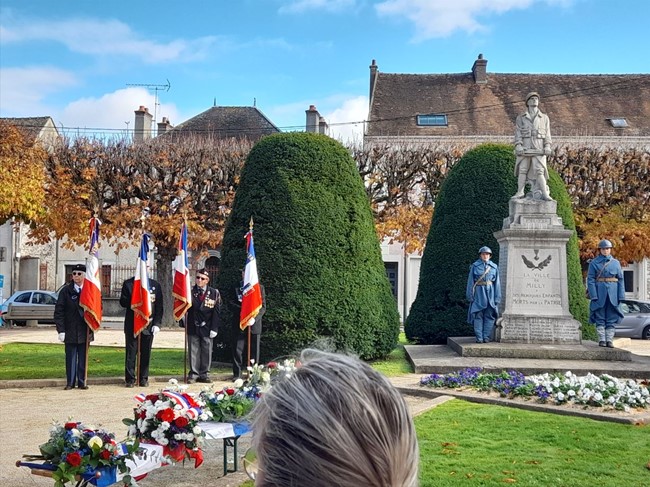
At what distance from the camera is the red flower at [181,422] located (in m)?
5.41

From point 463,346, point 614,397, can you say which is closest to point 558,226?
point 463,346

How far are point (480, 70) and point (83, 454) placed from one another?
3553 cm

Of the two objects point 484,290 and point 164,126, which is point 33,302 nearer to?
point 164,126

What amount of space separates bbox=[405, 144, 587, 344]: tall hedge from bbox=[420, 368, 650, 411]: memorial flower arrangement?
20.3 feet

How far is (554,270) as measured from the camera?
13.7m

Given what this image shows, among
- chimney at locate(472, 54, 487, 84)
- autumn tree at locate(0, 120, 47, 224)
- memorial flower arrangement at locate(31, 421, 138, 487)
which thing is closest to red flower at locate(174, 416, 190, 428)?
memorial flower arrangement at locate(31, 421, 138, 487)

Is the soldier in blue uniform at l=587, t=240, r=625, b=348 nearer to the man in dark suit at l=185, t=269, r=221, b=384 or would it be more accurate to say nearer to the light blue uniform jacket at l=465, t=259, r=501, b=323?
the light blue uniform jacket at l=465, t=259, r=501, b=323

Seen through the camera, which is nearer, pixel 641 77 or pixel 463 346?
pixel 463 346

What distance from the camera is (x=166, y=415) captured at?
17.7ft

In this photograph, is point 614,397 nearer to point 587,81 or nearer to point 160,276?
point 160,276

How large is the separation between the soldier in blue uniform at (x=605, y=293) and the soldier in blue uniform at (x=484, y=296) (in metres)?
1.84

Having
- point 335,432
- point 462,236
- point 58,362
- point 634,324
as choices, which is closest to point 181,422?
point 335,432

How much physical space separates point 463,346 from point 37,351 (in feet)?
32.1

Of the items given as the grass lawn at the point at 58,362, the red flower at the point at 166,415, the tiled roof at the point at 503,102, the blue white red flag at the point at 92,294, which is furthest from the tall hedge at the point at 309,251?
the tiled roof at the point at 503,102
